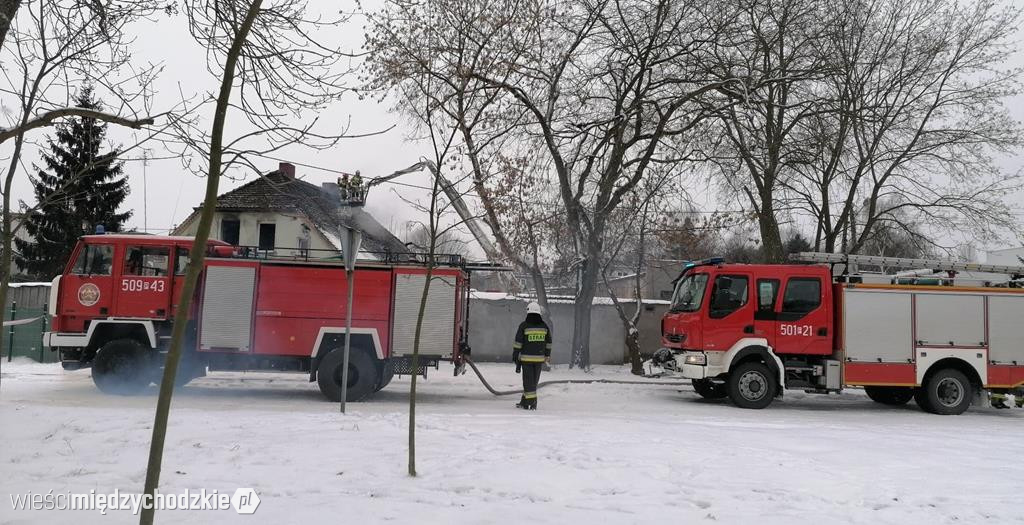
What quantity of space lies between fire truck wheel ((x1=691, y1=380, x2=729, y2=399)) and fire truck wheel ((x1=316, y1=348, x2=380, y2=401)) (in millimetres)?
6377

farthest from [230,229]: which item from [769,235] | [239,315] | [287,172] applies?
[769,235]

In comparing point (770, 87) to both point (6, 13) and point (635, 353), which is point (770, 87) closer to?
point (635, 353)

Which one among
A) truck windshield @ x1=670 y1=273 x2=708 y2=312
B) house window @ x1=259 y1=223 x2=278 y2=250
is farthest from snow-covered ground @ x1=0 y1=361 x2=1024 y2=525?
house window @ x1=259 y1=223 x2=278 y2=250

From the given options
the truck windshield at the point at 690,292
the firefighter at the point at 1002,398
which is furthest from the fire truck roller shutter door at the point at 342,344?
the firefighter at the point at 1002,398

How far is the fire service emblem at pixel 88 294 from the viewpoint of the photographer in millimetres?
12055

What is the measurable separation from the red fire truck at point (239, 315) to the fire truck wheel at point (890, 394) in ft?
28.9

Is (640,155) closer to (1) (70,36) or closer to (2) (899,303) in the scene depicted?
(2) (899,303)

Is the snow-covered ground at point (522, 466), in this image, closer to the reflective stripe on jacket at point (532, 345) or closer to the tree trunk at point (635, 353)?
the reflective stripe on jacket at point (532, 345)

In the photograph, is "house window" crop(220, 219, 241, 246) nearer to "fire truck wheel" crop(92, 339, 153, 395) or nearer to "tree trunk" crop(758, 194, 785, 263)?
"fire truck wheel" crop(92, 339, 153, 395)

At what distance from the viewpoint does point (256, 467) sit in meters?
6.37

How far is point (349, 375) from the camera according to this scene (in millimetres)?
11953

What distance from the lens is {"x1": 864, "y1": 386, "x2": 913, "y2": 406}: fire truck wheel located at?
14.1 metres

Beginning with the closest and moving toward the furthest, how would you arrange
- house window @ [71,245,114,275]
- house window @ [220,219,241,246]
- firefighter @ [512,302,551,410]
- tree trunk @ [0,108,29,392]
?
tree trunk @ [0,108,29,392], firefighter @ [512,302,551,410], house window @ [71,245,114,275], house window @ [220,219,241,246]

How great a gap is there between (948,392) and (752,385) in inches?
144
